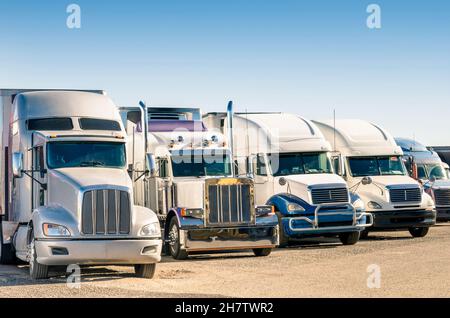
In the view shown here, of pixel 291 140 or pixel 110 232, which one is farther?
pixel 291 140

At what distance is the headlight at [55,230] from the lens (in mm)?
16641

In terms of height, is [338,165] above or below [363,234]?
above

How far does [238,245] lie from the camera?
21.2m

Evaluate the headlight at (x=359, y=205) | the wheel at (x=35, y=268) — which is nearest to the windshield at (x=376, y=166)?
the headlight at (x=359, y=205)

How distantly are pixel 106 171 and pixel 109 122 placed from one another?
65.3 inches

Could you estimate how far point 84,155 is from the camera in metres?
18.4

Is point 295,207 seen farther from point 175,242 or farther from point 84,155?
A: point 84,155

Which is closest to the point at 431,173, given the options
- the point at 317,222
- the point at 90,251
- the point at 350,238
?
the point at 350,238

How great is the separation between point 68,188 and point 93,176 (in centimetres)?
53

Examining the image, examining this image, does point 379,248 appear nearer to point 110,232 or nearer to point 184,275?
point 184,275

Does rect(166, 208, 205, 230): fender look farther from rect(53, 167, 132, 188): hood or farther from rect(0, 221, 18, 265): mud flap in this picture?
rect(0, 221, 18, 265): mud flap

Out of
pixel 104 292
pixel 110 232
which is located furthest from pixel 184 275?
pixel 104 292

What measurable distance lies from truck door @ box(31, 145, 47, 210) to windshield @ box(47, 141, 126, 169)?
0.66 ft

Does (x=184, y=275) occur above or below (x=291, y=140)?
below
